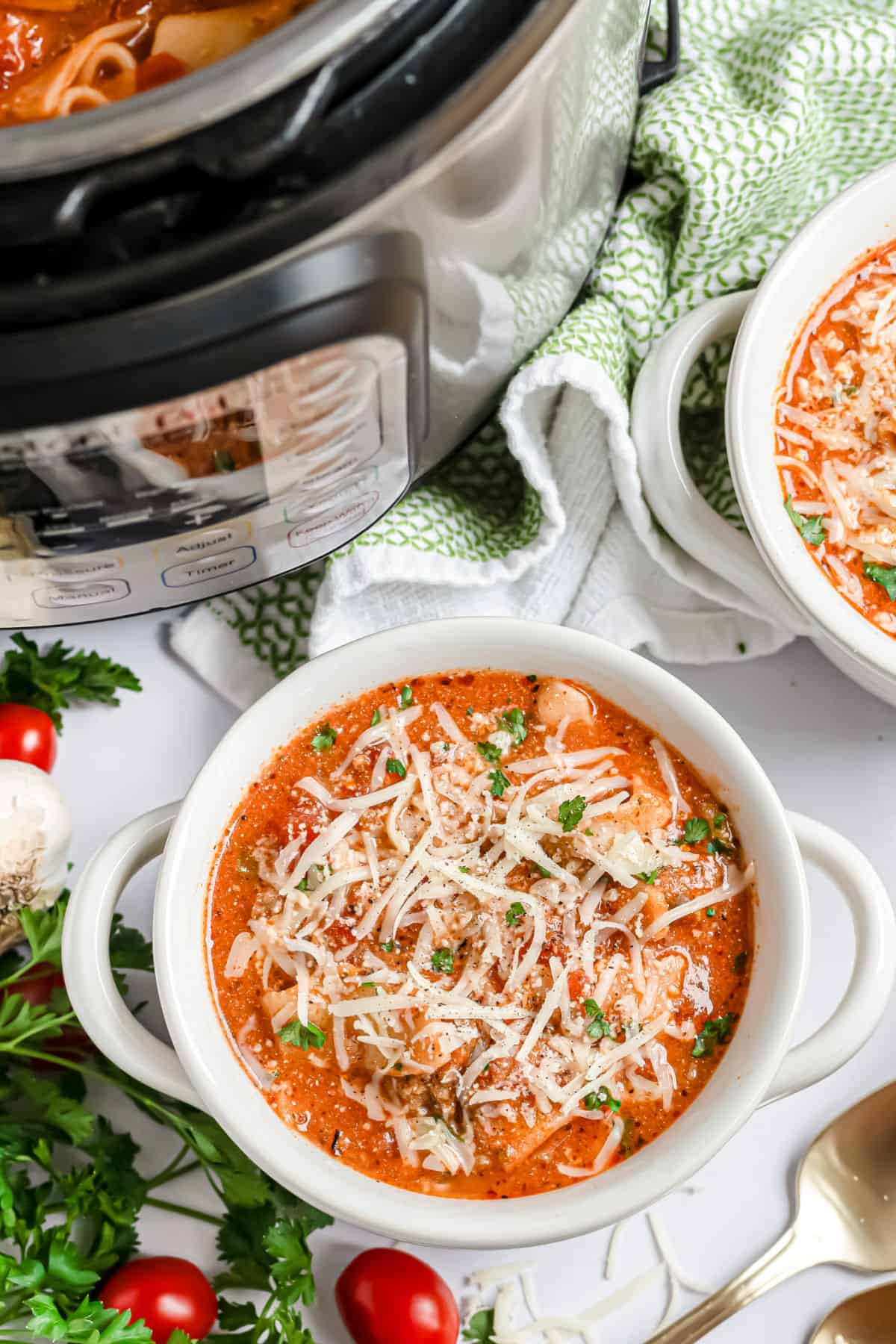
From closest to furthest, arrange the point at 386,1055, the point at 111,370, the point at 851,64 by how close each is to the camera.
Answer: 1. the point at 111,370
2. the point at 386,1055
3. the point at 851,64

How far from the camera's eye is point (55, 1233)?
1.58m

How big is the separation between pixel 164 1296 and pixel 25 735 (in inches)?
26.8

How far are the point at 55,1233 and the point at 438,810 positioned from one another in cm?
67

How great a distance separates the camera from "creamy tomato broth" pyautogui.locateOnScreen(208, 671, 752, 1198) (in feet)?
4.72

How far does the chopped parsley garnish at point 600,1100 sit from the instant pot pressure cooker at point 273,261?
2.22 ft

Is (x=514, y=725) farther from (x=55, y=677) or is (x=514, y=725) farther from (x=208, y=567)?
(x=55, y=677)

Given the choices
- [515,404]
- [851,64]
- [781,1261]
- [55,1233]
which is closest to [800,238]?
[851,64]

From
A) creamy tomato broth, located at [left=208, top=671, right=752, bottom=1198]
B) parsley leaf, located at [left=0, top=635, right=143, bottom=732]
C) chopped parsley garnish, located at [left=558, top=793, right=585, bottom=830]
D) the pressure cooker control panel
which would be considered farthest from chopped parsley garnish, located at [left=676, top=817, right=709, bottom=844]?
parsley leaf, located at [left=0, top=635, right=143, bottom=732]

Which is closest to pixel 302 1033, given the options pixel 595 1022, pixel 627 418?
pixel 595 1022

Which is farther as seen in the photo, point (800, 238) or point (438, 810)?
point (800, 238)

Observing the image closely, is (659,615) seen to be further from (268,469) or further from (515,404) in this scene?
(268,469)

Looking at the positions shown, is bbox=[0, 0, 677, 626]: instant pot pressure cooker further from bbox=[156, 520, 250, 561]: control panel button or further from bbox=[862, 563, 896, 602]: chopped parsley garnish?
bbox=[862, 563, 896, 602]: chopped parsley garnish

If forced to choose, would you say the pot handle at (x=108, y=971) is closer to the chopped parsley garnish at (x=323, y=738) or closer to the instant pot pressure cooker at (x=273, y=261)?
the chopped parsley garnish at (x=323, y=738)

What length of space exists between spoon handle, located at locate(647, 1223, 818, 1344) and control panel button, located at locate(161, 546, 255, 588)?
41.6 inches
